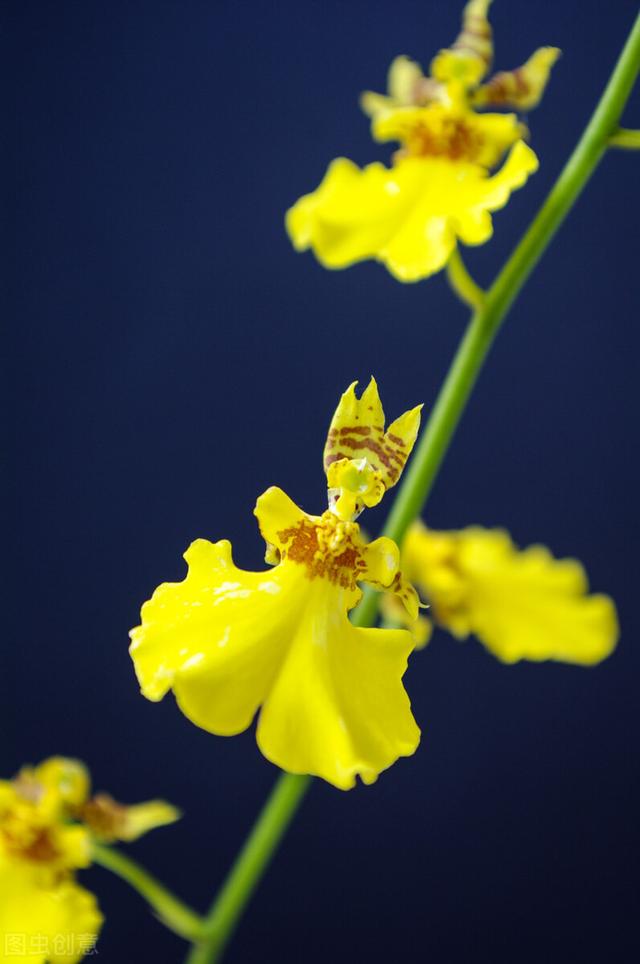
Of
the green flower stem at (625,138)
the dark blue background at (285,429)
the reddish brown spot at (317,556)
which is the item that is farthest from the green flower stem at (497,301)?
the dark blue background at (285,429)

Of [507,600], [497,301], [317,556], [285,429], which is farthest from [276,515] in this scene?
[285,429]

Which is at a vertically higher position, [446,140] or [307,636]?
[446,140]

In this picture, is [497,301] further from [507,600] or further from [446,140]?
[507,600]

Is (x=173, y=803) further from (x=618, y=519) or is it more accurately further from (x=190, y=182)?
(x=190, y=182)

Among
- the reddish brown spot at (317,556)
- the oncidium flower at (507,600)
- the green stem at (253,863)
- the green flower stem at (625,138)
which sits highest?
the green flower stem at (625,138)

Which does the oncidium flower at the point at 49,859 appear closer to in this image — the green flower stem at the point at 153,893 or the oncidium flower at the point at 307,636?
→ the green flower stem at the point at 153,893
